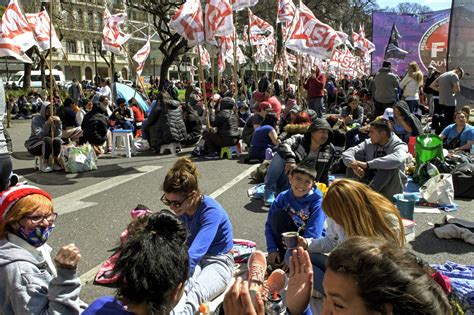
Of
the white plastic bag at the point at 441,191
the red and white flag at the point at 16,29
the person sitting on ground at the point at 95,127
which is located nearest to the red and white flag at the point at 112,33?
the person sitting on ground at the point at 95,127

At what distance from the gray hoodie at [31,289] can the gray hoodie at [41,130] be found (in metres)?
7.16

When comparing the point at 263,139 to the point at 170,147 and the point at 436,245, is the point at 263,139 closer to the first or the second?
the point at 170,147

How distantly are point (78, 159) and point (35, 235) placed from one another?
653 centimetres

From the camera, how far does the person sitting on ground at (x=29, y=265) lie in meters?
2.15

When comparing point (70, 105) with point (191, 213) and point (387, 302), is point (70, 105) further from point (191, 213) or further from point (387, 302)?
point (387, 302)

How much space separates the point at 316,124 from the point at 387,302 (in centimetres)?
443

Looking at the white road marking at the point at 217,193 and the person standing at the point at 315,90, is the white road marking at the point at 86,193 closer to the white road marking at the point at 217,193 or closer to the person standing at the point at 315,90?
the white road marking at the point at 217,193

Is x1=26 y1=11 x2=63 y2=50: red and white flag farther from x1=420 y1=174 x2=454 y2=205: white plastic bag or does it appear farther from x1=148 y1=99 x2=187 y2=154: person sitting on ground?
x1=420 y1=174 x2=454 y2=205: white plastic bag

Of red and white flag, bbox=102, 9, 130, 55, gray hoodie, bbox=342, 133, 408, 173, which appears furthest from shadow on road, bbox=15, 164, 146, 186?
gray hoodie, bbox=342, 133, 408, 173

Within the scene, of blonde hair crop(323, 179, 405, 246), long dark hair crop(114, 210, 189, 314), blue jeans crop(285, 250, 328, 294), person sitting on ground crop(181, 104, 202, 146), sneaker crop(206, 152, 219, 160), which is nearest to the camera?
long dark hair crop(114, 210, 189, 314)

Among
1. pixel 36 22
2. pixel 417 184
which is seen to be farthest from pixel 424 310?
pixel 36 22

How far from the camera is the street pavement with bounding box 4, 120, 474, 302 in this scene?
14.9 feet

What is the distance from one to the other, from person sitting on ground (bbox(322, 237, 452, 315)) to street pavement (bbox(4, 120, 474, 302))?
278 cm

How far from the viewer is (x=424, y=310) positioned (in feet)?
4.28
